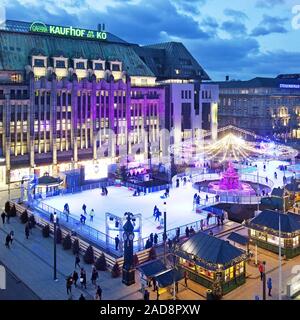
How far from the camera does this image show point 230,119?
136 meters

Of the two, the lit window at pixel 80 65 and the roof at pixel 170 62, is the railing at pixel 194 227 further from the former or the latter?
the roof at pixel 170 62

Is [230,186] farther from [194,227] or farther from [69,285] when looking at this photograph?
[69,285]

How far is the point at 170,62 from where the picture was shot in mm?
98188

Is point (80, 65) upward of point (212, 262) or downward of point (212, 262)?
upward

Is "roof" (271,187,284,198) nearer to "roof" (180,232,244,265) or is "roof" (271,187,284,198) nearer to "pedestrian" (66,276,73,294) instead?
"roof" (180,232,244,265)

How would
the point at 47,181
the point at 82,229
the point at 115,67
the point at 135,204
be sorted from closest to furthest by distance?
the point at 82,229 < the point at 135,204 < the point at 47,181 < the point at 115,67

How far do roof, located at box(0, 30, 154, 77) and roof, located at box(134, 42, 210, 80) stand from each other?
271 inches

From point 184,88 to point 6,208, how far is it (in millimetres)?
56595

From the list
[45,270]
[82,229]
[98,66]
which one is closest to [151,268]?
[45,270]

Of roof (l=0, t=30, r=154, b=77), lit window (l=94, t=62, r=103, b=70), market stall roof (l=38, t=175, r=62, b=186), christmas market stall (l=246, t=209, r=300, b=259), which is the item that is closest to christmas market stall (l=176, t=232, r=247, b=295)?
christmas market stall (l=246, t=209, r=300, b=259)

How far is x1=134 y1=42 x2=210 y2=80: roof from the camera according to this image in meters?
97.2

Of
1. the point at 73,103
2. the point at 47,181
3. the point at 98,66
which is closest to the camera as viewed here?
the point at 47,181

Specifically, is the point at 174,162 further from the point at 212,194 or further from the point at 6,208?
the point at 6,208

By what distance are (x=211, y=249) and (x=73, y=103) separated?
48804 mm
